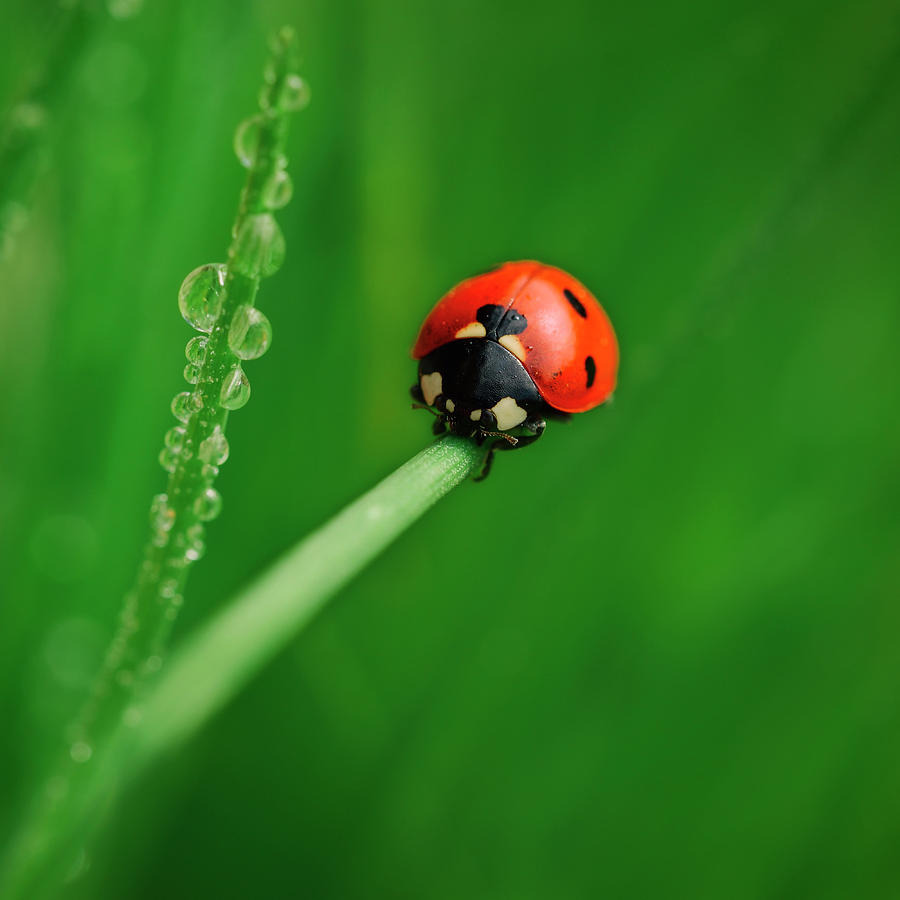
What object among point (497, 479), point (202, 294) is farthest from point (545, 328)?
point (202, 294)

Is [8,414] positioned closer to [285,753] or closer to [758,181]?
[285,753]

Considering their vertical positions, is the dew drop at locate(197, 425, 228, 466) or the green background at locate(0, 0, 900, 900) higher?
the green background at locate(0, 0, 900, 900)

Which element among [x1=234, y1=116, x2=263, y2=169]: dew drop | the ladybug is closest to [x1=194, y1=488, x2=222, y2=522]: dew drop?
[x1=234, y1=116, x2=263, y2=169]: dew drop

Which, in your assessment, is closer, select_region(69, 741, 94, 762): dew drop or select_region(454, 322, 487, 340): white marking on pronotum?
select_region(69, 741, 94, 762): dew drop

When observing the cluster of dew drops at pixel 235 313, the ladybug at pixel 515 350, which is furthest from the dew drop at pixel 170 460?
the ladybug at pixel 515 350

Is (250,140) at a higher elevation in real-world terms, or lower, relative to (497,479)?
lower

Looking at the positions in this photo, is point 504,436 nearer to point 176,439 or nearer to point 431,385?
point 431,385

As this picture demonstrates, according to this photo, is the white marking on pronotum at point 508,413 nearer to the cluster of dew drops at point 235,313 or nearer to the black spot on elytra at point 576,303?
the black spot on elytra at point 576,303

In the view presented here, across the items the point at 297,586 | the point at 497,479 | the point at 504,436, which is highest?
the point at 497,479

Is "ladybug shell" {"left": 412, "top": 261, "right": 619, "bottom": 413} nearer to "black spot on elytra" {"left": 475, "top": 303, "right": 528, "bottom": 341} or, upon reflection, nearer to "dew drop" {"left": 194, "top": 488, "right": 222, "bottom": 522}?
"black spot on elytra" {"left": 475, "top": 303, "right": 528, "bottom": 341}
